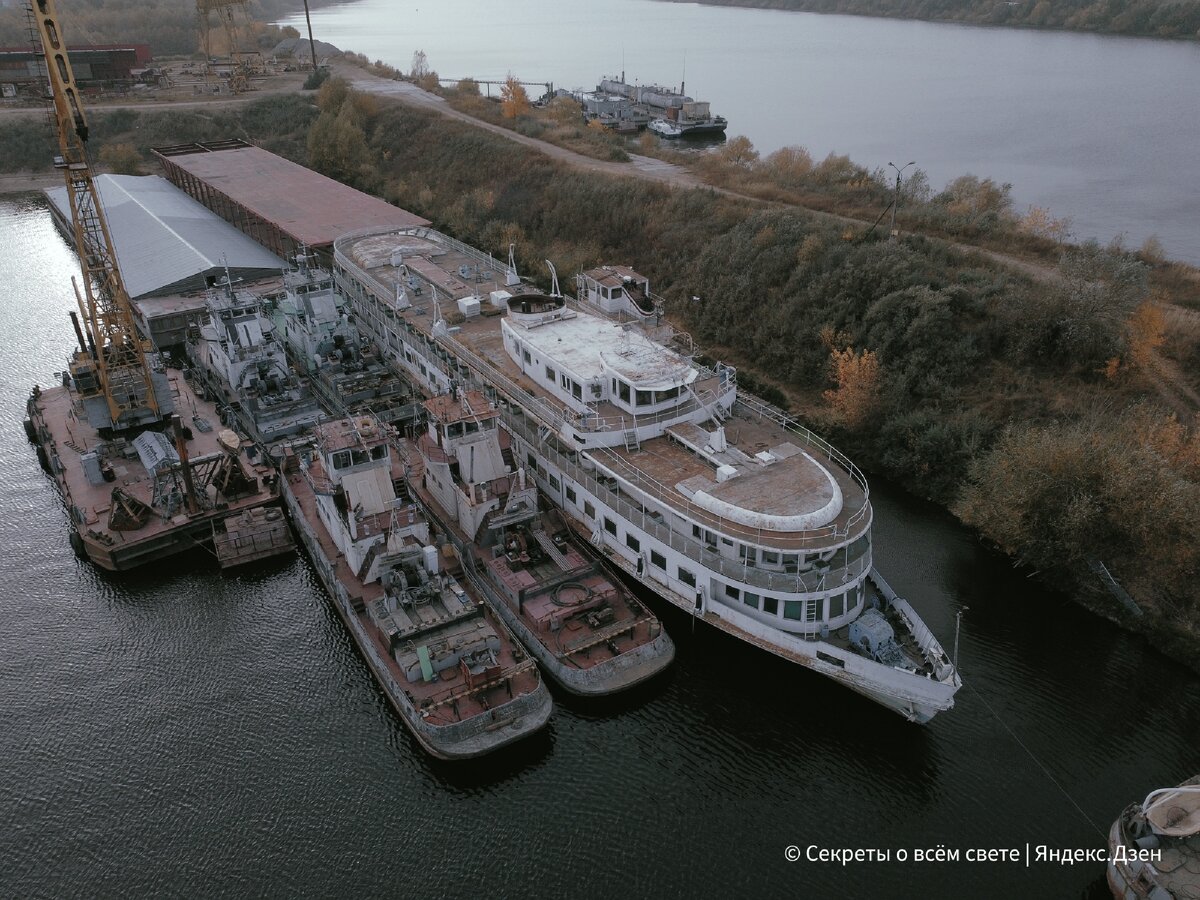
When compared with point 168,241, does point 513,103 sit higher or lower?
higher

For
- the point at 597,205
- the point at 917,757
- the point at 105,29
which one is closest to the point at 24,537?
the point at 917,757

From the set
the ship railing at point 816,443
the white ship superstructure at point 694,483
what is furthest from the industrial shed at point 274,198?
the ship railing at point 816,443

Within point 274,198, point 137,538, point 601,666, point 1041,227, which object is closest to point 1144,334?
point 1041,227

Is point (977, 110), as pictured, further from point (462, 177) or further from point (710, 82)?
point (462, 177)

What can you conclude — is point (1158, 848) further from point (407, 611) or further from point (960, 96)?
point (960, 96)

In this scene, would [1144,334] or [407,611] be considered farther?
[1144,334]

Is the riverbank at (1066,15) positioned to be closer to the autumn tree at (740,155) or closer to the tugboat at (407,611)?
the autumn tree at (740,155)

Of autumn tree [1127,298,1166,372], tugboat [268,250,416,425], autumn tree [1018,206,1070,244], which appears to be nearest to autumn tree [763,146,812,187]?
autumn tree [1018,206,1070,244]
